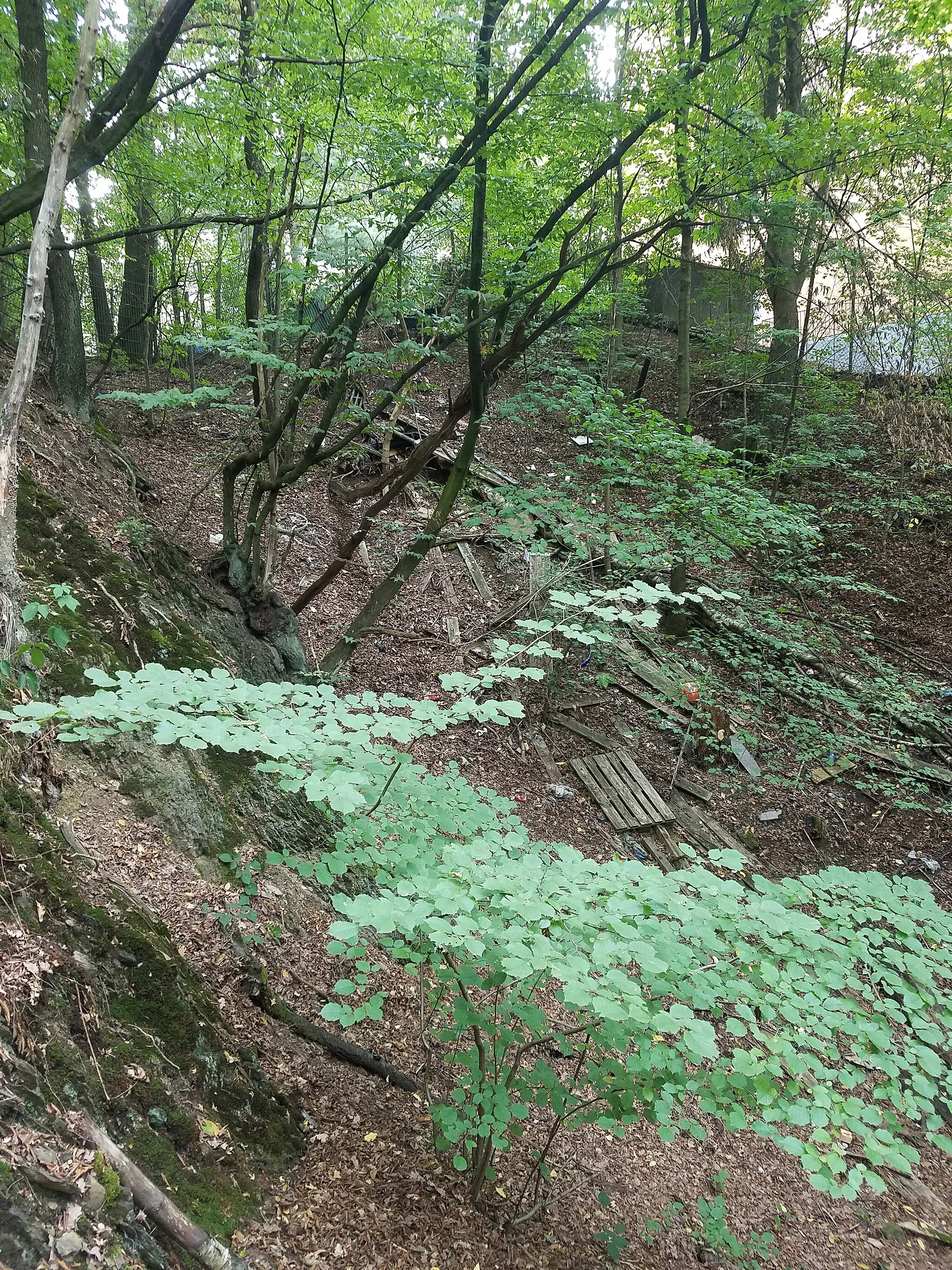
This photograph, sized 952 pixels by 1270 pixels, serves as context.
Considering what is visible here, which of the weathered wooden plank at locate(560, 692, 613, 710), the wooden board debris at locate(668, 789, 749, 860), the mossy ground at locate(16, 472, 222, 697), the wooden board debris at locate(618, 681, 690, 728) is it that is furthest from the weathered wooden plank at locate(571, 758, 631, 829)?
the mossy ground at locate(16, 472, 222, 697)

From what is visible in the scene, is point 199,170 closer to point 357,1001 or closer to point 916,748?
point 357,1001

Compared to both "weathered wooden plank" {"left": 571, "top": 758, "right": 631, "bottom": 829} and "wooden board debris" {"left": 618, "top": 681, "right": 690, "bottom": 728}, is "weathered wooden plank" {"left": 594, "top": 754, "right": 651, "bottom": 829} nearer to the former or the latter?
"weathered wooden plank" {"left": 571, "top": 758, "right": 631, "bottom": 829}

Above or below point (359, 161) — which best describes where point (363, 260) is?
below

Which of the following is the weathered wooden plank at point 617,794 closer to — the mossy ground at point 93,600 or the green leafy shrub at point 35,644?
the mossy ground at point 93,600

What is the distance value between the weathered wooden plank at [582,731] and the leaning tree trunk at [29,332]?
6166 mm

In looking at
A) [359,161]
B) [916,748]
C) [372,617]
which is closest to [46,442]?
[372,617]

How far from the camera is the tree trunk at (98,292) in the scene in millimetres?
9977

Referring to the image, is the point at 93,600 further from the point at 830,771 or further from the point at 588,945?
the point at 830,771

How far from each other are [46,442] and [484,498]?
6.04m

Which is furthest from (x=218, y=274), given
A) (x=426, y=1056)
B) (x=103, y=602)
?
(x=426, y=1056)

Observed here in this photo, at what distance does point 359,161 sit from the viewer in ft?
19.5

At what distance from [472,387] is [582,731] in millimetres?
4284

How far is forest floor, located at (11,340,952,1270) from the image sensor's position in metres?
2.77

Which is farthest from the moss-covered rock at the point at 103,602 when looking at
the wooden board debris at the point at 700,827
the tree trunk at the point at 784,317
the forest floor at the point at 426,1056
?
the tree trunk at the point at 784,317
